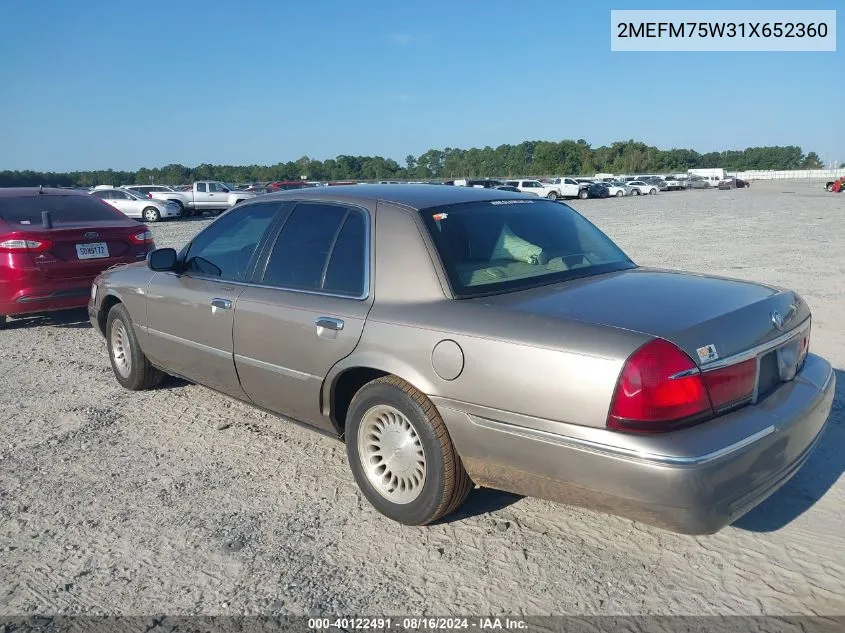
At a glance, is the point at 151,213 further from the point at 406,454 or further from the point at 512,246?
the point at 406,454

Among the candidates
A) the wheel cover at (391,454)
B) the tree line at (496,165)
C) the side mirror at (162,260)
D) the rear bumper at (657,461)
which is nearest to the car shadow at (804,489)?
the rear bumper at (657,461)

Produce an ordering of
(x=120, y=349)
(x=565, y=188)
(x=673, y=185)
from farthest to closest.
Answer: (x=673, y=185), (x=565, y=188), (x=120, y=349)

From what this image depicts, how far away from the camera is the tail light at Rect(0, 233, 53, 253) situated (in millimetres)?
7254

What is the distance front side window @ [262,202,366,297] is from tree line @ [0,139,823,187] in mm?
80753

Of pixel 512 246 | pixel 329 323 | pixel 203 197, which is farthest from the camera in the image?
pixel 203 197

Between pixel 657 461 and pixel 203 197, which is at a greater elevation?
pixel 203 197

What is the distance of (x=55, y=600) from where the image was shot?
9.52 feet

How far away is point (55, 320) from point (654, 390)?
25.9ft

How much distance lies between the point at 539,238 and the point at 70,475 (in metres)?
2.96

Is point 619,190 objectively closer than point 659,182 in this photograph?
Yes

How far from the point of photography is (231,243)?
4.61 meters

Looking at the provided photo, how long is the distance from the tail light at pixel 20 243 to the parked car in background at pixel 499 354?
3.38 meters

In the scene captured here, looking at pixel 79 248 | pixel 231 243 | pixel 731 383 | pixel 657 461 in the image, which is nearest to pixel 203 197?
pixel 79 248

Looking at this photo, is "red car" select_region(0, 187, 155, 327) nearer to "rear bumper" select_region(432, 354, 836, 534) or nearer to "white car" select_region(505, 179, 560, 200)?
"rear bumper" select_region(432, 354, 836, 534)
